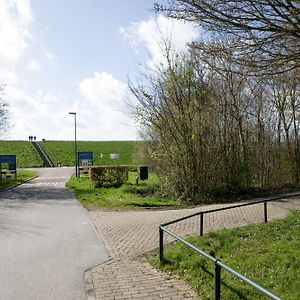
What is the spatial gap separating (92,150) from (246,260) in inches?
2777

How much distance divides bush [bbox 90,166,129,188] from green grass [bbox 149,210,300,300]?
17.1 metres

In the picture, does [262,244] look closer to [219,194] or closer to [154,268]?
[154,268]

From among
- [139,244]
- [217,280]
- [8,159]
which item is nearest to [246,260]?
[217,280]

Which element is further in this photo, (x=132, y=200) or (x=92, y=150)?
(x=92, y=150)

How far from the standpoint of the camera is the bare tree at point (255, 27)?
7.16m

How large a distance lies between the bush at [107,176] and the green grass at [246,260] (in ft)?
56.1

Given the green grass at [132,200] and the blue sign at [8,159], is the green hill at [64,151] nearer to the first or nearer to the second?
the blue sign at [8,159]

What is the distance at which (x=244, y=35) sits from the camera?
7719 millimetres

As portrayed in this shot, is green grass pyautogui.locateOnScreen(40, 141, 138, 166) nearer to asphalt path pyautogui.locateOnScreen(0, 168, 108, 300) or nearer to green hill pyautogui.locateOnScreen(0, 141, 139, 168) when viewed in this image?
green hill pyautogui.locateOnScreen(0, 141, 139, 168)

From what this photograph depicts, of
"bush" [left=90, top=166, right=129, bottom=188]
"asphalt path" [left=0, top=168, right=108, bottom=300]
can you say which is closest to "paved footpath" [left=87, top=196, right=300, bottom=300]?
"asphalt path" [left=0, top=168, right=108, bottom=300]

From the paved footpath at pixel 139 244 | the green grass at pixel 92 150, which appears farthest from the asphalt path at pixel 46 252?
the green grass at pixel 92 150

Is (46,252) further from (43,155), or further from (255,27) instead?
(43,155)

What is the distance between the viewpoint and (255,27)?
7.42 m

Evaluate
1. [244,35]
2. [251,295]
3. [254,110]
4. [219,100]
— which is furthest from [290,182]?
[251,295]
